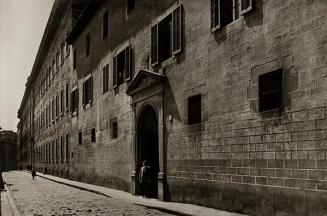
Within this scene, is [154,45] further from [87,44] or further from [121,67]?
[87,44]

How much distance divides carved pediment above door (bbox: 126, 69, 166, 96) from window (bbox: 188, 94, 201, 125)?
2.03m

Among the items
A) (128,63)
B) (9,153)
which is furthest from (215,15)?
(9,153)

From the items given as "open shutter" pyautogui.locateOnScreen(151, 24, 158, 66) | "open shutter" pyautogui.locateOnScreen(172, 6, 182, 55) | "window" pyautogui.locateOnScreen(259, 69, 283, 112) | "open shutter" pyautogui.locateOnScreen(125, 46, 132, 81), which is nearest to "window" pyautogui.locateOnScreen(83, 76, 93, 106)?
"open shutter" pyautogui.locateOnScreen(125, 46, 132, 81)

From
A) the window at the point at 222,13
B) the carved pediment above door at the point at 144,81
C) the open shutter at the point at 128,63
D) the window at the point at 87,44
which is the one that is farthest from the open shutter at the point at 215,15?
the window at the point at 87,44

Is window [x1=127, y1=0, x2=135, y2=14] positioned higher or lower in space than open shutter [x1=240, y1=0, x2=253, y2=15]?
higher

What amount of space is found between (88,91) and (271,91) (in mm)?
17739

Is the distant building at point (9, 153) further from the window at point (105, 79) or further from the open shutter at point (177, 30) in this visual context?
the open shutter at point (177, 30)

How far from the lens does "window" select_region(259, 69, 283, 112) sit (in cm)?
1033

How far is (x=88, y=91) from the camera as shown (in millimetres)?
27125

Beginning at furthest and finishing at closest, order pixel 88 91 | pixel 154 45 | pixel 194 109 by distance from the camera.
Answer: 1. pixel 88 91
2. pixel 154 45
3. pixel 194 109

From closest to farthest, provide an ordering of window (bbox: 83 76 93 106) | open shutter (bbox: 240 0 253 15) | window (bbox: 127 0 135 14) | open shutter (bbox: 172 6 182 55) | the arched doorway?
open shutter (bbox: 240 0 253 15)
open shutter (bbox: 172 6 182 55)
the arched doorway
window (bbox: 127 0 135 14)
window (bbox: 83 76 93 106)

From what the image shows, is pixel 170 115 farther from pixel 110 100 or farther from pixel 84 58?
pixel 84 58

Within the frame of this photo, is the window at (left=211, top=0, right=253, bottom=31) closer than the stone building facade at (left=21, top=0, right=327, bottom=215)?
No

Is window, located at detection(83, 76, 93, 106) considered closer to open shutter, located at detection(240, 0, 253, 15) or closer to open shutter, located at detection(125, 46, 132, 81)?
open shutter, located at detection(125, 46, 132, 81)
